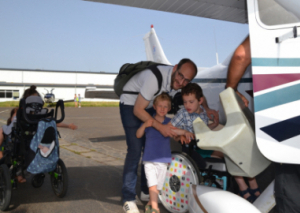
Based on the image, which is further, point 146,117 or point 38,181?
point 38,181

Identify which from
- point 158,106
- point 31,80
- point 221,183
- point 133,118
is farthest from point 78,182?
point 31,80

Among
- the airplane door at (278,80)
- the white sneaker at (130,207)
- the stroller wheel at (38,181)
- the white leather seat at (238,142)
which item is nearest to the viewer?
the airplane door at (278,80)

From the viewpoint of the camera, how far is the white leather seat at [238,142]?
1.86 meters

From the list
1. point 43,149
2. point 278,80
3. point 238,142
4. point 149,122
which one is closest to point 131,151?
point 149,122

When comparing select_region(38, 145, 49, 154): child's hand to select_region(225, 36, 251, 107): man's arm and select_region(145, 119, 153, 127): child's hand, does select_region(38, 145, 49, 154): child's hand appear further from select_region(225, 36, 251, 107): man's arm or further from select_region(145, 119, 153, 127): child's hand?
select_region(225, 36, 251, 107): man's arm

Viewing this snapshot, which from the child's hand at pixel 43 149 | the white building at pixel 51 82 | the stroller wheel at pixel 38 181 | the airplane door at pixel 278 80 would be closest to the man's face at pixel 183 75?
the airplane door at pixel 278 80

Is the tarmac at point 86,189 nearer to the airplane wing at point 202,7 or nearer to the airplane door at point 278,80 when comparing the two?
the airplane door at point 278,80

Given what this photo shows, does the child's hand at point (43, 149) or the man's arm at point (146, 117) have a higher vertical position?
the man's arm at point (146, 117)

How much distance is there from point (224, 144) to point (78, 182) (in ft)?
8.69

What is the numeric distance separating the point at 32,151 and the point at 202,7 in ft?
7.50

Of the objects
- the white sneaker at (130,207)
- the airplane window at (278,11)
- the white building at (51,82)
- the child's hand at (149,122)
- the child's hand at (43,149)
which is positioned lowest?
the white sneaker at (130,207)

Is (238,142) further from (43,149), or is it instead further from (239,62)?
(43,149)

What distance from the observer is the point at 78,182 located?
152 inches

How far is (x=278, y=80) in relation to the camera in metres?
1.61
